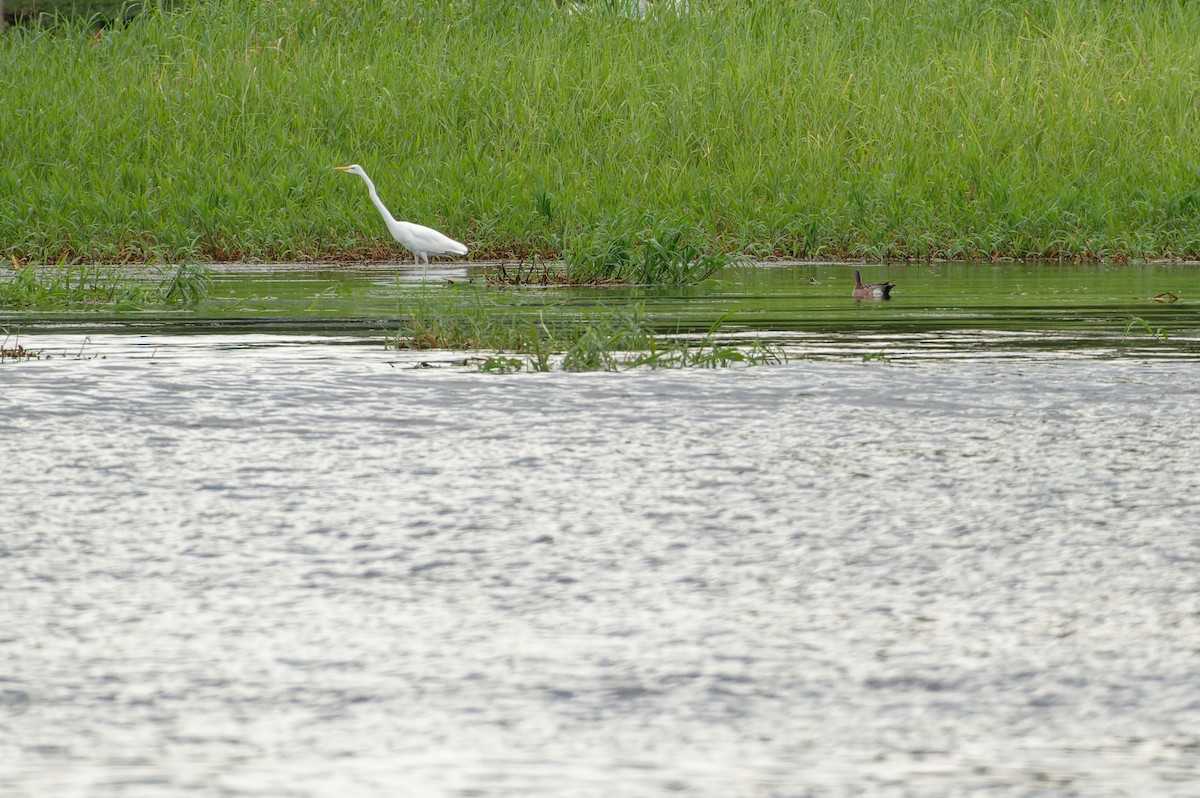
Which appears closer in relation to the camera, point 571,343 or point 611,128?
point 571,343

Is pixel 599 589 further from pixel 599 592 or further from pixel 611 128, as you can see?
pixel 611 128

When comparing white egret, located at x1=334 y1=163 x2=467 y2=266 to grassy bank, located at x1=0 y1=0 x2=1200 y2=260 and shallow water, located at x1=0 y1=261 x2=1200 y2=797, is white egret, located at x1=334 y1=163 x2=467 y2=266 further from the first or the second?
shallow water, located at x1=0 y1=261 x2=1200 y2=797

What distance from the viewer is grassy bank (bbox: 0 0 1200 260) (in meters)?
16.0

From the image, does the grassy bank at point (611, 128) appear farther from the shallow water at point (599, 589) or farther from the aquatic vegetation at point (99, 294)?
the shallow water at point (599, 589)

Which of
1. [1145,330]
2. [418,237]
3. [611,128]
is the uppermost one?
[611,128]

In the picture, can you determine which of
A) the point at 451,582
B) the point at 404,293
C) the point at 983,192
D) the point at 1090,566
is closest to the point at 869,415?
the point at 1090,566

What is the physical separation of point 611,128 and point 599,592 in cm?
1434

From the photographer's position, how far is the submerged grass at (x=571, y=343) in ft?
26.6

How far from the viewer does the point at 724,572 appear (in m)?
4.43

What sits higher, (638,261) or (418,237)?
(418,237)

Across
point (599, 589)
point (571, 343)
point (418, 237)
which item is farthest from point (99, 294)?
point (599, 589)

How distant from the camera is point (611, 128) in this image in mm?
18266

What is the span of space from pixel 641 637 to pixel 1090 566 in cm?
124

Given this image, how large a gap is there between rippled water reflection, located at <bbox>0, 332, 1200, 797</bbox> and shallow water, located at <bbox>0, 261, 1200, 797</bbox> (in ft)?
0.04
